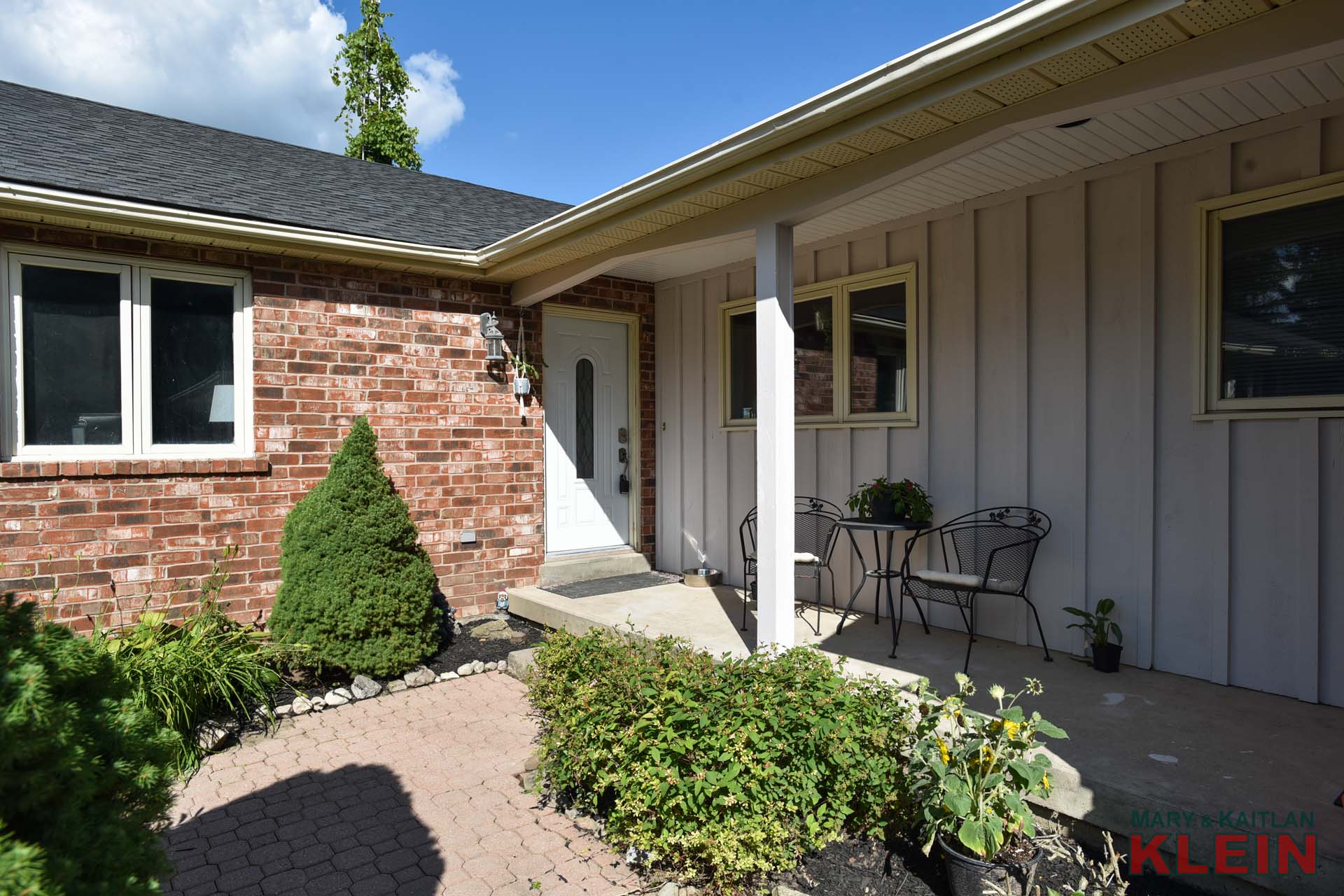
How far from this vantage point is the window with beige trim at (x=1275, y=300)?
3.28 metres

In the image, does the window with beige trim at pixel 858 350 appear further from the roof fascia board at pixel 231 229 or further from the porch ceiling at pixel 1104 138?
Result: the roof fascia board at pixel 231 229

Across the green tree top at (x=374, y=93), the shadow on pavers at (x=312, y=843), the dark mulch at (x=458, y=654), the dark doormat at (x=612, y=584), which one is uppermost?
the green tree top at (x=374, y=93)

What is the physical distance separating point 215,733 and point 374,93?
17324 mm

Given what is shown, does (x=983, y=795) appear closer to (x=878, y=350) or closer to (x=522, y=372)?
(x=878, y=350)

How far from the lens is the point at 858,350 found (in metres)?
5.17

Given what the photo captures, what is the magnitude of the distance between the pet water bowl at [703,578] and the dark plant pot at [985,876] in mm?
3816

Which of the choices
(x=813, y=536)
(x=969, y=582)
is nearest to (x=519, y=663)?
(x=813, y=536)

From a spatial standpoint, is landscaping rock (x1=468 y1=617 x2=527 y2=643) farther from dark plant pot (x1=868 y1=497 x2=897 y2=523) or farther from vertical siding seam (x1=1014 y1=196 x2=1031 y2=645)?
vertical siding seam (x1=1014 y1=196 x2=1031 y2=645)

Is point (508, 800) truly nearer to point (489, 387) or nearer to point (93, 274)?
point (489, 387)

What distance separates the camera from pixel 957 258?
4562 millimetres

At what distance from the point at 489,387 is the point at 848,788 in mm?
4311

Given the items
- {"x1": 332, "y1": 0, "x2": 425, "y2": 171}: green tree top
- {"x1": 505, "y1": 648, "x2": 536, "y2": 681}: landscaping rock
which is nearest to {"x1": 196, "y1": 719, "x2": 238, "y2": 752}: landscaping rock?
{"x1": 505, "y1": 648, "x2": 536, "y2": 681}: landscaping rock

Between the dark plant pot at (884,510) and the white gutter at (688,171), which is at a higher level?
the white gutter at (688,171)

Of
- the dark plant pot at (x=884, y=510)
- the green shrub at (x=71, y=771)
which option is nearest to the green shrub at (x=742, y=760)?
the green shrub at (x=71, y=771)
